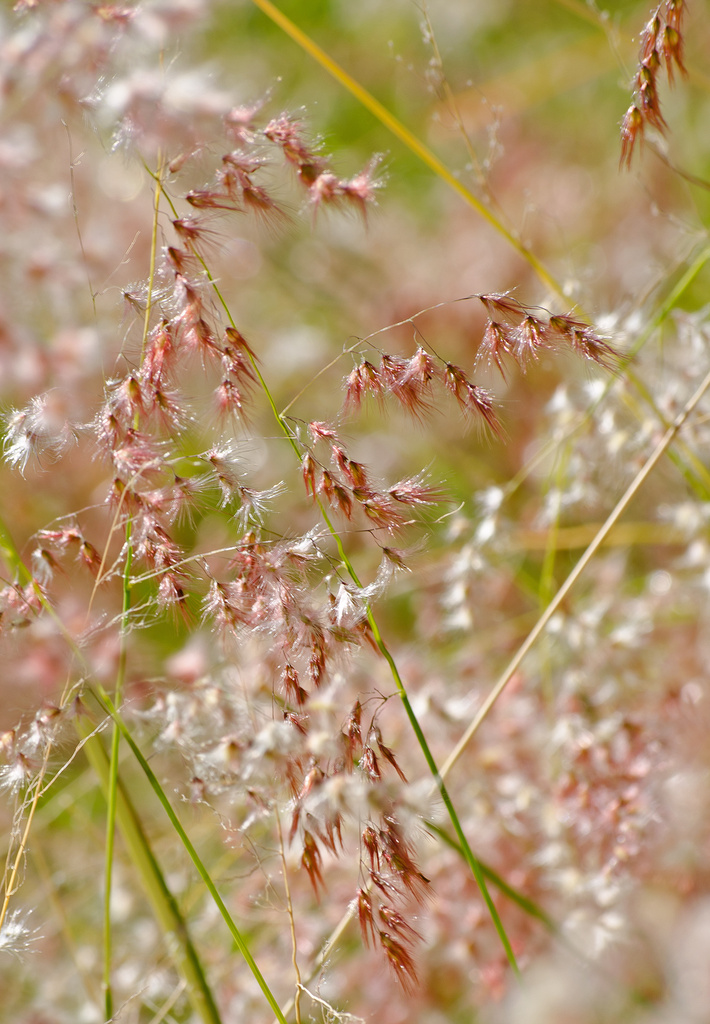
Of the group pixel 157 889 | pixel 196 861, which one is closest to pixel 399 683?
pixel 196 861

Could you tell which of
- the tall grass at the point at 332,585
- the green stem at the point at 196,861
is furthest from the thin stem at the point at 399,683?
the green stem at the point at 196,861

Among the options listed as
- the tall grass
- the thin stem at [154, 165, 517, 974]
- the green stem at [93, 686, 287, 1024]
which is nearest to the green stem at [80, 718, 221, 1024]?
the tall grass

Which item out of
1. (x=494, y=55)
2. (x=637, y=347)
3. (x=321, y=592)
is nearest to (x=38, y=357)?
(x=321, y=592)

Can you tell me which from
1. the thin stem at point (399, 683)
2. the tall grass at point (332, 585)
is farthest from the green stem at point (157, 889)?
the thin stem at point (399, 683)

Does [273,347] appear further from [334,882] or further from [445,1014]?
[445,1014]

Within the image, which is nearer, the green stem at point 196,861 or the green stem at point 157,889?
the green stem at point 196,861

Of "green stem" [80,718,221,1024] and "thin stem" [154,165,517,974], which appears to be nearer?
"thin stem" [154,165,517,974]

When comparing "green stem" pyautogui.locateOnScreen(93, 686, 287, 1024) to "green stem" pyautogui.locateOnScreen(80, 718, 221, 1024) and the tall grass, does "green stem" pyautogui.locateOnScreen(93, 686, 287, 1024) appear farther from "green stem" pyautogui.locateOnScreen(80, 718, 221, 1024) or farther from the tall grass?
"green stem" pyautogui.locateOnScreen(80, 718, 221, 1024)

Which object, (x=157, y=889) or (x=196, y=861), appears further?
(x=157, y=889)

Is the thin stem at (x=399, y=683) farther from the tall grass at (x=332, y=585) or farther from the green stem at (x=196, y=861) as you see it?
the green stem at (x=196, y=861)

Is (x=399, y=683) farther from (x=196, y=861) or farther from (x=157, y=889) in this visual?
(x=157, y=889)

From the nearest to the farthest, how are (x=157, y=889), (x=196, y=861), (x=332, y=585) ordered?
1. (x=196, y=861)
2. (x=157, y=889)
3. (x=332, y=585)

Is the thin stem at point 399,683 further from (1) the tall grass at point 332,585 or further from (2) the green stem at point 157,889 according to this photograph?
(2) the green stem at point 157,889

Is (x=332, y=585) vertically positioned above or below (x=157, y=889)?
above
